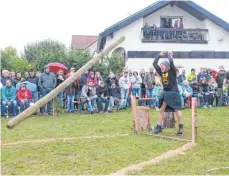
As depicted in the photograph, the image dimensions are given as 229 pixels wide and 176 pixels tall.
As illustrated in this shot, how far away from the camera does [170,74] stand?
8820 millimetres

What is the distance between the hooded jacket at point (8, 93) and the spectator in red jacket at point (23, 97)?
0.22 meters

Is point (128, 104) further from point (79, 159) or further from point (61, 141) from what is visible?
point (79, 159)

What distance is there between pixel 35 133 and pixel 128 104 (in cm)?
→ 711

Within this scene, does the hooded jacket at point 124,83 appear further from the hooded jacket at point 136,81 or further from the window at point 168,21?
the window at point 168,21

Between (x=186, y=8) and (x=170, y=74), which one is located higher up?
(x=186, y=8)

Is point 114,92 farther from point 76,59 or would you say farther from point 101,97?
point 76,59

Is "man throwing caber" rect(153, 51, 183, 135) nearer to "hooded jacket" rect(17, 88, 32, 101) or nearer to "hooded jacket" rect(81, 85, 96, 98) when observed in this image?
"hooded jacket" rect(81, 85, 96, 98)

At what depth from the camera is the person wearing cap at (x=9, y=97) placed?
13359mm

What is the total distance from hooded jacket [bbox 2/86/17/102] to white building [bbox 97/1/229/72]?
10541 millimetres

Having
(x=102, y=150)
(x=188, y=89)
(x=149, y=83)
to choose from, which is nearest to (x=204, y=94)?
(x=188, y=89)

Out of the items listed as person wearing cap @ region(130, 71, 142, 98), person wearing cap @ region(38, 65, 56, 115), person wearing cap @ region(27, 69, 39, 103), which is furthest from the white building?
person wearing cap @ region(38, 65, 56, 115)

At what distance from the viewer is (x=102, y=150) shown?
7133 millimetres

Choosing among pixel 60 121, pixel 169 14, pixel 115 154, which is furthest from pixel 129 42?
pixel 115 154

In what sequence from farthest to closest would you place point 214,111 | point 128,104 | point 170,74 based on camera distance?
point 128,104 → point 214,111 → point 170,74
